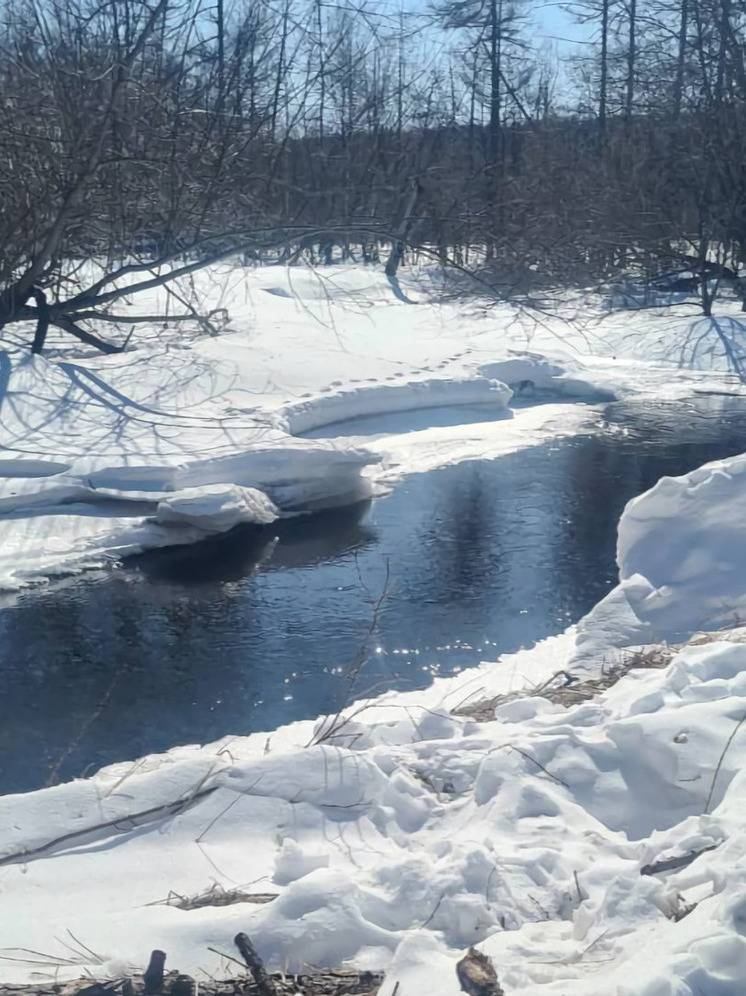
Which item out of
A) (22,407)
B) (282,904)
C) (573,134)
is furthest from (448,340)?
(573,134)

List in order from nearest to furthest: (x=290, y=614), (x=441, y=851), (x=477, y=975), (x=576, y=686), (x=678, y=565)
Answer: (x=477, y=975) → (x=441, y=851) → (x=576, y=686) → (x=678, y=565) → (x=290, y=614)

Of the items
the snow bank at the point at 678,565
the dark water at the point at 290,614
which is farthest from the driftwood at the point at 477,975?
the snow bank at the point at 678,565

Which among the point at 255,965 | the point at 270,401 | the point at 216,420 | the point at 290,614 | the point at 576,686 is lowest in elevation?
the point at 290,614

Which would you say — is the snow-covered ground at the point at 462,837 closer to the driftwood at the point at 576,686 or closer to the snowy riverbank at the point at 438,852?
the snowy riverbank at the point at 438,852

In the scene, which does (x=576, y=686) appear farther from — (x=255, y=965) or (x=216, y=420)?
(x=216, y=420)

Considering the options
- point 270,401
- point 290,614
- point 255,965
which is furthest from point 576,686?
point 270,401

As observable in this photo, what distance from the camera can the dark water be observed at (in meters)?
6.88

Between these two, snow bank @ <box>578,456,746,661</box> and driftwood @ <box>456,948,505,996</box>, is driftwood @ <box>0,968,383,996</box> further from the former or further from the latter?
snow bank @ <box>578,456,746,661</box>

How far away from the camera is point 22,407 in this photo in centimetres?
1267

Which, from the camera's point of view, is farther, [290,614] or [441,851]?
[290,614]

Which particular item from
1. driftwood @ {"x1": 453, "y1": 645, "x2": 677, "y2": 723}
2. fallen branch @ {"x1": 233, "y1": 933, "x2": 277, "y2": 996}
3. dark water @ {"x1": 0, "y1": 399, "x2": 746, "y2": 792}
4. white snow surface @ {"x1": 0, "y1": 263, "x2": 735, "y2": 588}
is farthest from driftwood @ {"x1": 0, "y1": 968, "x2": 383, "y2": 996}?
white snow surface @ {"x1": 0, "y1": 263, "x2": 735, "y2": 588}

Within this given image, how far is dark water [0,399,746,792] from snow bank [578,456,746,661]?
72 centimetres

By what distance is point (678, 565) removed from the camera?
25.6 feet

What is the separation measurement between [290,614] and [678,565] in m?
2.89
